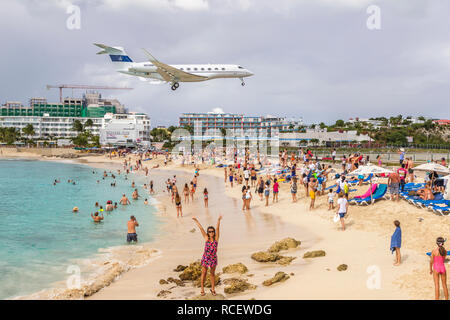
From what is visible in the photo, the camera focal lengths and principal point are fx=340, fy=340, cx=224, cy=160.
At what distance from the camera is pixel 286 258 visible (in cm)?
997

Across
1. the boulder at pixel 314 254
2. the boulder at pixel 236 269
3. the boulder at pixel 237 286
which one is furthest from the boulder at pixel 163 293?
the boulder at pixel 314 254

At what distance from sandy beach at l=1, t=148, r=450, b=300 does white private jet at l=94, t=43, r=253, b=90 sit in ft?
36.3

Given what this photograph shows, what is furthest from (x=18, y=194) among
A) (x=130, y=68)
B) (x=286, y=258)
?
(x=286, y=258)

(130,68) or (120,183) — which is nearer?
(130,68)

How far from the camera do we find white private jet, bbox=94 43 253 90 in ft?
81.8

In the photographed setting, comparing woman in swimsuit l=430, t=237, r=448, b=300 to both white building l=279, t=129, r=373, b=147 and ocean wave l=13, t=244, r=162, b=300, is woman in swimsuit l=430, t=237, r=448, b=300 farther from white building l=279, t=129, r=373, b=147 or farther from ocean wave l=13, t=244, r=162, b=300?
white building l=279, t=129, r=373, b=147

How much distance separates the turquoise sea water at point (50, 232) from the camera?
10953mm

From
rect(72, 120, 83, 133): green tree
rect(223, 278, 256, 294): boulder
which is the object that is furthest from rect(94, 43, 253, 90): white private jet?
rect(72, 120, 83, 133): green tree

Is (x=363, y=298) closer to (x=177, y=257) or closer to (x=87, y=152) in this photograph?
(x=177, y=257)

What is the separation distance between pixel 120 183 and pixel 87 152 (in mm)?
66163

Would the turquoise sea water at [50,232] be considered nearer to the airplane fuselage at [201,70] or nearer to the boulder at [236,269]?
the boulder at [236,269]

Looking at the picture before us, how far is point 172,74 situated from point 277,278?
19793mm

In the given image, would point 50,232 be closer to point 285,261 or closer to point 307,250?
point 285,261

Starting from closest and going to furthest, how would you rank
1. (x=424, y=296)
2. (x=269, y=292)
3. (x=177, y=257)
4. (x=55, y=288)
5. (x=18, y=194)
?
(x=424, y=296) < (x=269, y=292) < (x=55, y=288) < (x=177, y=257) < (x=18, y=194)
